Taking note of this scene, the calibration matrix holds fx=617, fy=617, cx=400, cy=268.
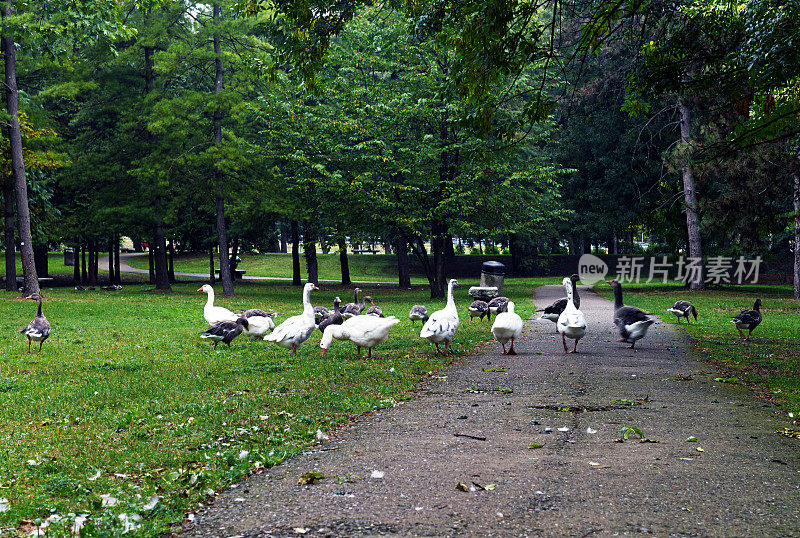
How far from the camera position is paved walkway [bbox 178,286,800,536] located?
440 cm

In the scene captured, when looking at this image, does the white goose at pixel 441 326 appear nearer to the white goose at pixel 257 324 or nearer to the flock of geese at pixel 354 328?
the flock of geese at pixel 354 328

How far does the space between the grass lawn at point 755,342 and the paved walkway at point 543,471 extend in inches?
32.2

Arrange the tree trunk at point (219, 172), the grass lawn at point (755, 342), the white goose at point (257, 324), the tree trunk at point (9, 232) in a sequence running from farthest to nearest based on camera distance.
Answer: the tree trunk at point (219, 172)
the tree trunk at point (9, 232)
the white goose at point (257, 324)
the grass lawn at point (755, 342)

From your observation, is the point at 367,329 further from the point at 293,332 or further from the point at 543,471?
the point at 543,471

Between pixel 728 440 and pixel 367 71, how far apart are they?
27070 mm

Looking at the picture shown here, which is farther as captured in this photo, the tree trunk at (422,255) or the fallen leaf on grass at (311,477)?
the tree trunk at (422,255)

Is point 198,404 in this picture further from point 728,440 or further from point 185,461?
point 728,440

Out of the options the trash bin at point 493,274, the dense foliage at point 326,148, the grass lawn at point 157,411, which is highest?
the dense foliage at point 326,148

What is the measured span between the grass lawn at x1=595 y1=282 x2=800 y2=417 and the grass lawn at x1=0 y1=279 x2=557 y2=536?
512cm

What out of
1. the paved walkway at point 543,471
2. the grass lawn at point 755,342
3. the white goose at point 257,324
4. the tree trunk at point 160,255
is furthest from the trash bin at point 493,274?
the paved walkway at point 543,471

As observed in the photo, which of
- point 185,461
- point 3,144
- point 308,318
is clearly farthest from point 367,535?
point 3,144

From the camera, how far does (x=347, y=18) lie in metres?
11.1

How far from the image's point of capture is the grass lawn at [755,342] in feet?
31.6

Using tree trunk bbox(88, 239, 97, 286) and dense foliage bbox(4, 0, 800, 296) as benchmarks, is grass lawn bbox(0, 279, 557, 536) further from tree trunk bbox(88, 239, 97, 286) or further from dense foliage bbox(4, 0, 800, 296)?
tree trunk bbox(88, 239, 97, 286)
